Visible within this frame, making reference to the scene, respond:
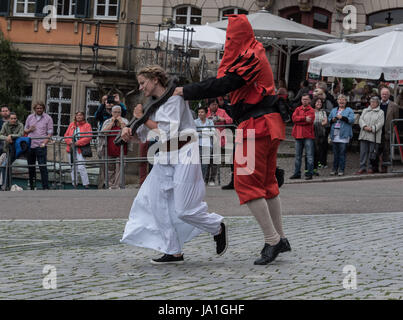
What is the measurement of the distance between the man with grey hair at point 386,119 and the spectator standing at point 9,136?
24.5ft

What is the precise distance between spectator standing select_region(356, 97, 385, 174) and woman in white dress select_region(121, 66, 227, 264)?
1142 cm

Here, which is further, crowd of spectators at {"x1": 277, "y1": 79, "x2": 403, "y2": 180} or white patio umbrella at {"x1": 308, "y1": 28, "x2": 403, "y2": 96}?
white patio umbrella at {"x1": 308, "y1": 28, "x2": 403, "y2": 96}

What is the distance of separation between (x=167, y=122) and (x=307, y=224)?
3683 mm

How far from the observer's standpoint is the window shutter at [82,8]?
118 feet

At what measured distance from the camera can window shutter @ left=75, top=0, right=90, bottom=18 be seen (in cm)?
3584

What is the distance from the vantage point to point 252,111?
734cm

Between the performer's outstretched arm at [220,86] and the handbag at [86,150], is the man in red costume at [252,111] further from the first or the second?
the handbag at [86,150]

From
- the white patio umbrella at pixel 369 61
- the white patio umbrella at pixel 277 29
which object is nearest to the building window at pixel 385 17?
the white patio umbrella at pixel 277 29

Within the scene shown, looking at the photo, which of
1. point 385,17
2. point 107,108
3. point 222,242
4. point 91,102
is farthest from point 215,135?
point 91,102

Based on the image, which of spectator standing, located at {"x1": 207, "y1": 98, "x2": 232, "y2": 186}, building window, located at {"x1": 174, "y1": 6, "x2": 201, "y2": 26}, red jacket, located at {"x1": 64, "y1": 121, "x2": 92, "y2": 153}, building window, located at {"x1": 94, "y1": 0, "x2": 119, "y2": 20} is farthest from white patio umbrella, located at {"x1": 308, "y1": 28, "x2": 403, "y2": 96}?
building window, located at {"x1": 94, "y1": 0, "x2": 119, "y2": 20}

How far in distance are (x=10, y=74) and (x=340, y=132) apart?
19.6m

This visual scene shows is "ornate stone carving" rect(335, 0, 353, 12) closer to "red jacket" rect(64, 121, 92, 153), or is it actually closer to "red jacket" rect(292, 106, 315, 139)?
"red jacket" rect(292, 106, 315, 139)

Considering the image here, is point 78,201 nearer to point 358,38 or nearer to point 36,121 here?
point 36,121
